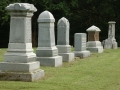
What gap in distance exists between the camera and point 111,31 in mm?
28969

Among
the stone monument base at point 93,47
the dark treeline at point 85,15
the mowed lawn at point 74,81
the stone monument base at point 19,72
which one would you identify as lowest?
the mowed lawn at point 74,81

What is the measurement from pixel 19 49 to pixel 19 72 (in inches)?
30.2

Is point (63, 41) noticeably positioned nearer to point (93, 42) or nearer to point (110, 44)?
point (93, 42)

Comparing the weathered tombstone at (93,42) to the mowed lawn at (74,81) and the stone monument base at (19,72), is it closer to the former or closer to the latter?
the mowed lawn at (74,81)

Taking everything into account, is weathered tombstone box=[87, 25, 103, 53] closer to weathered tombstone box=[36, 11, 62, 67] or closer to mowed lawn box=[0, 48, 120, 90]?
weathered tombstone box=[36, 11, 62, 67]

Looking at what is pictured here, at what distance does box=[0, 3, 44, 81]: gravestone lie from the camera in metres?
10.7

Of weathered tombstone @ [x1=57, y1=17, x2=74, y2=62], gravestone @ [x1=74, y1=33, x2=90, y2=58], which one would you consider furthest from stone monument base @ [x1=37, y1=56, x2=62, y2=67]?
gravestone @ [x1=74, y1=33, x2=90, y2=58]

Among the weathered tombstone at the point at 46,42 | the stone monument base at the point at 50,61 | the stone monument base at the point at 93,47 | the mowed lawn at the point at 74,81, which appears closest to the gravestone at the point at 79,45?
the stone monument base at the point at 93,47

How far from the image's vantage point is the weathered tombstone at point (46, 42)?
1441 cm

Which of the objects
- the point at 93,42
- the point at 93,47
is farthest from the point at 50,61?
the point at 93,42

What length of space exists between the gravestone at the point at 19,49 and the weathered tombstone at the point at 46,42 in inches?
127

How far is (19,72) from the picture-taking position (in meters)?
10.6

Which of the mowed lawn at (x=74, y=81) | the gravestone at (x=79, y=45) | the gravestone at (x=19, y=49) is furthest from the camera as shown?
the gravestone at (x=79, y=45)

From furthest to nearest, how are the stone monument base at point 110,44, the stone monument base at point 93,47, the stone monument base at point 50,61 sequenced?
the stone monument base at point 110,44 → the stone monument base at point 93,47 → the stone monument base at point 50,61
